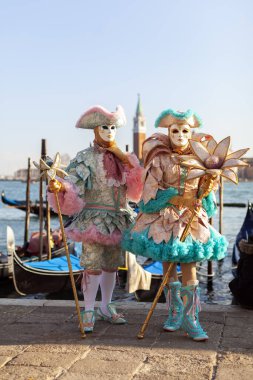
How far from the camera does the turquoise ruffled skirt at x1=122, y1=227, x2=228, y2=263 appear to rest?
3.76 m

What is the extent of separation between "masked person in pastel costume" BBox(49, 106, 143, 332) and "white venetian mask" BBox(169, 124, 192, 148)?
0.39 m

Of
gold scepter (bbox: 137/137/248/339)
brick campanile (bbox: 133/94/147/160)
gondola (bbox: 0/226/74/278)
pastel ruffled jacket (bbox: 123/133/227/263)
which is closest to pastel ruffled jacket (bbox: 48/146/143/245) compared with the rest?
pastel ruffled jacket (bbox: 123/133/227/263)

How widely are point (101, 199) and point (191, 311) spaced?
0.97 m

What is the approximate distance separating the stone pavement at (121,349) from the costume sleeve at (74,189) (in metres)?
0.80

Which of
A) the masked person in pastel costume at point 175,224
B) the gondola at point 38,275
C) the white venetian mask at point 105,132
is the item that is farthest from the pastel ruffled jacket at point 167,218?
the gondola at point 38,275

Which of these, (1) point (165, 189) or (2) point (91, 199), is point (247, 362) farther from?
(2) point (91, 199)

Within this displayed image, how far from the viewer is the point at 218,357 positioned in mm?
3391

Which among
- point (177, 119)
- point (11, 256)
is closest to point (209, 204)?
point (177, 119)

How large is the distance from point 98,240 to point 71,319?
2.14 ft

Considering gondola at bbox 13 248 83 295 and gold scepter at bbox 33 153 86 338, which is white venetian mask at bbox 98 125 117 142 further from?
gondola at bbox 13 248 83 295

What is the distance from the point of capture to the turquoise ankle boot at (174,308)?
390cm

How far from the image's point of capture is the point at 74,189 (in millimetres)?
4117

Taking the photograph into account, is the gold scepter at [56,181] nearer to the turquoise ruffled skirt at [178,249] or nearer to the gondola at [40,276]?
the turquoise ruffled skirt at [178,249]

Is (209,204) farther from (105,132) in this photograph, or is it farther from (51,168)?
(51,168)
